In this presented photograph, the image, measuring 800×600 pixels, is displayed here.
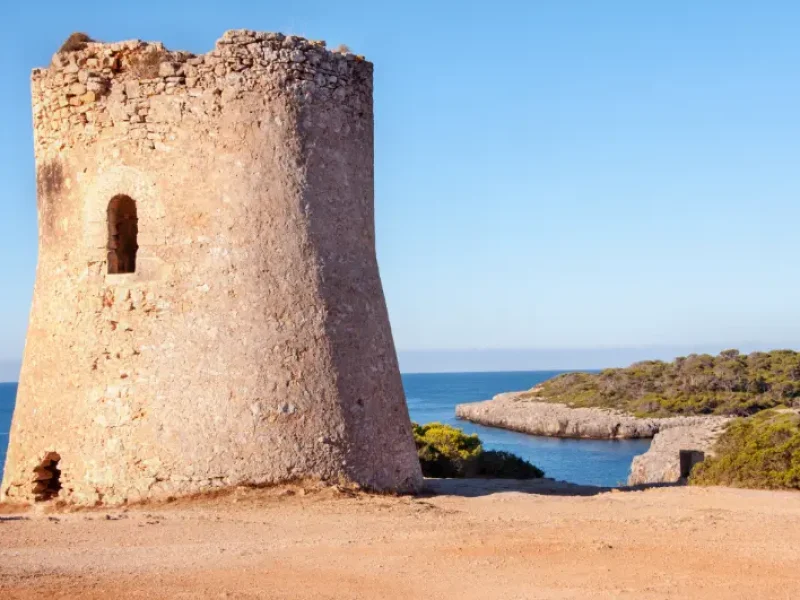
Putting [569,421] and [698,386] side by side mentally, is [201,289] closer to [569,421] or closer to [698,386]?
[569,421]

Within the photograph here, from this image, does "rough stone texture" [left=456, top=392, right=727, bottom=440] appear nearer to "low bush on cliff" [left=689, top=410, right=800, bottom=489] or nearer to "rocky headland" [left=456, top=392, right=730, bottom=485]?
"rocky headland" [left=456, top=392, right=730, bottom=485]

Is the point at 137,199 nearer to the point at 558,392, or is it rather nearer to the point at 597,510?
the point at 597,510

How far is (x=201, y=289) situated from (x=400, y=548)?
390 centimetres

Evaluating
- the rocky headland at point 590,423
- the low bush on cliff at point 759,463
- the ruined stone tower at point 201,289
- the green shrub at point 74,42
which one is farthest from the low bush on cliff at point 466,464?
the green shrub at point 74,42

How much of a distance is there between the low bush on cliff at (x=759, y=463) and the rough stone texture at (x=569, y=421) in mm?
23587

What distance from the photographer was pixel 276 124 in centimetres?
1063

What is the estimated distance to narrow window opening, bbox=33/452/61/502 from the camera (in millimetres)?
10656

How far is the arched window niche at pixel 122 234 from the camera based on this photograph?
1077cm

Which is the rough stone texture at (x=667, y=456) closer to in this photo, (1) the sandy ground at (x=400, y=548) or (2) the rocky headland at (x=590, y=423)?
(2) the rocky headland at (x=590, y=423)

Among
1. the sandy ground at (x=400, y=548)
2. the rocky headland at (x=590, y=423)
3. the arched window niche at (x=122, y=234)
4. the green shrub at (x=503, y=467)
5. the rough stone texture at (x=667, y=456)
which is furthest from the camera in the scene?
the rocky headland at (x=590, y=423)

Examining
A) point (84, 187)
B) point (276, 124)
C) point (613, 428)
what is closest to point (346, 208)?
point (276, 124)

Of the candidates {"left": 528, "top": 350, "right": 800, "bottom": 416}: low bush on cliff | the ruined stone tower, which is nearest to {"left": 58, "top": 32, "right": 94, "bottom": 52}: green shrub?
the ruined stone tower

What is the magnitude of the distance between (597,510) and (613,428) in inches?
1545

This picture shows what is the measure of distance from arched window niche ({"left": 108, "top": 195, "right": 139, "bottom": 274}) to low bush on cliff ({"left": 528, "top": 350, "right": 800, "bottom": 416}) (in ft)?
122
